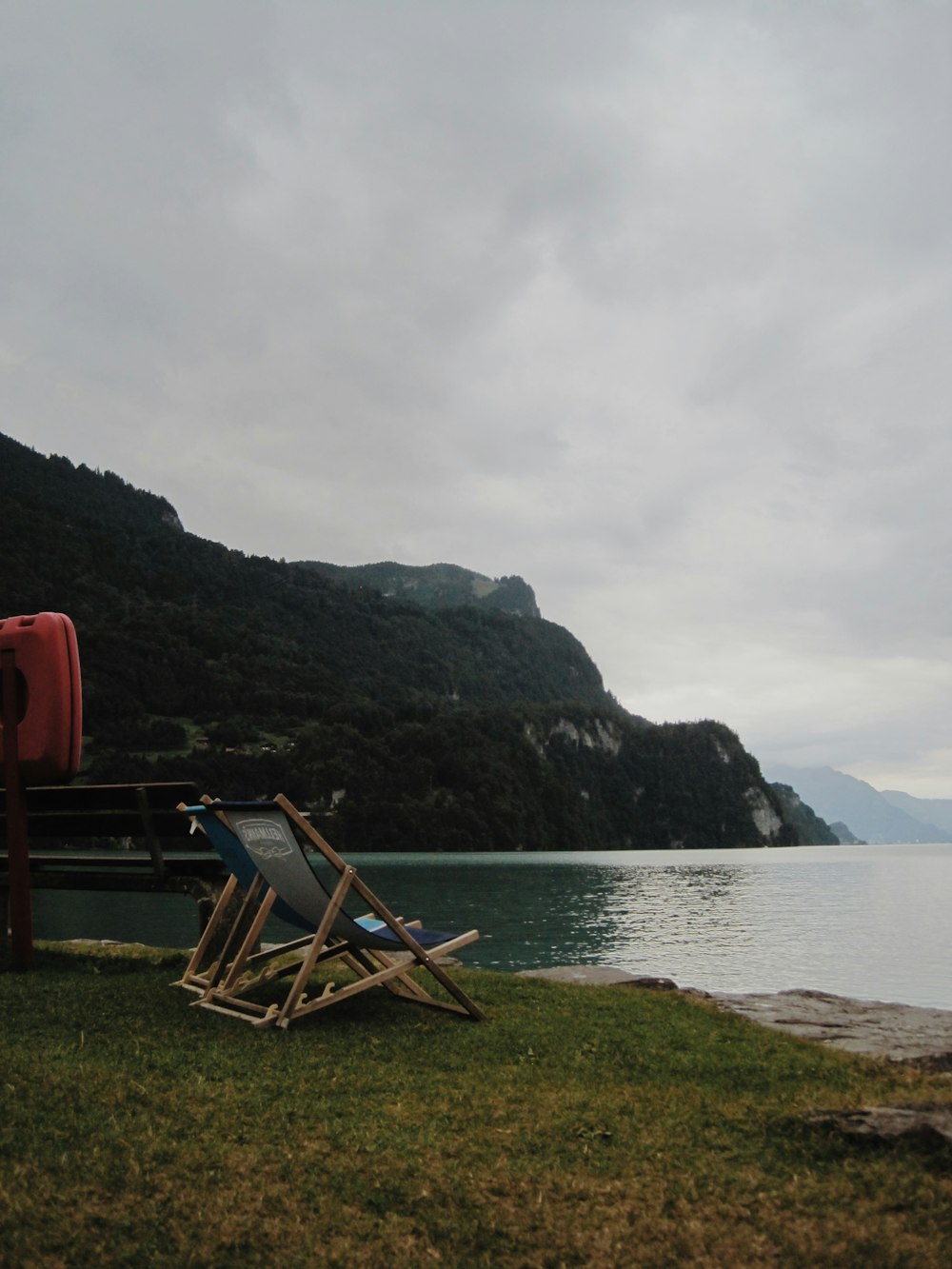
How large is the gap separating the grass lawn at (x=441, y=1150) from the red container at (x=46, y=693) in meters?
2.52

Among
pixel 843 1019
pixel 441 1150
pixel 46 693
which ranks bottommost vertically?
Result: pixel 843 1019

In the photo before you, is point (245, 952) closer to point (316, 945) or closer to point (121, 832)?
point (316, 945)

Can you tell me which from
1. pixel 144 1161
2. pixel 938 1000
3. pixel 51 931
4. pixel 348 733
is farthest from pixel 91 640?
pixel 144 1161

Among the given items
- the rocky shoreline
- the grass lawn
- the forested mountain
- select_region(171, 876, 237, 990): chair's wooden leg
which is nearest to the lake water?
the rocky shoreline

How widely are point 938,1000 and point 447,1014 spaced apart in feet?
53.3

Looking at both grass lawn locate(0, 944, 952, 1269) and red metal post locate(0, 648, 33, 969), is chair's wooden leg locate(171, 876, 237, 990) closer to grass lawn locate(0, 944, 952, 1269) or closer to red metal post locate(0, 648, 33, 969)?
grass lawn locate(0, 944, 952, 1269)

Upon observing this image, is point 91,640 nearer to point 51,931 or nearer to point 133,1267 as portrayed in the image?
point 51,931

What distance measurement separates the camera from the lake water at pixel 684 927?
2295 cm

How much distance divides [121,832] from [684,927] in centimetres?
2875

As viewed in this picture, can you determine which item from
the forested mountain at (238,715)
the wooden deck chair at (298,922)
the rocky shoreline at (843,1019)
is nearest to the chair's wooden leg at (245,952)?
the wooden deck chair at (298,922)

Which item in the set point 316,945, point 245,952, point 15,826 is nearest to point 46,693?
point 15,826

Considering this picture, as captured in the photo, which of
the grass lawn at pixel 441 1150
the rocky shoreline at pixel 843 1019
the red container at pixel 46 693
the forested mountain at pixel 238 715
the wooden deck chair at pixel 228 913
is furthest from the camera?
the forested mountain at pixel 238 715

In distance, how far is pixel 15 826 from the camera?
9.05 m

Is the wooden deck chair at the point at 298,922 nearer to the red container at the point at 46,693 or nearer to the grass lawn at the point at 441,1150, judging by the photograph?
the grass lawn at the point at 441,1150
